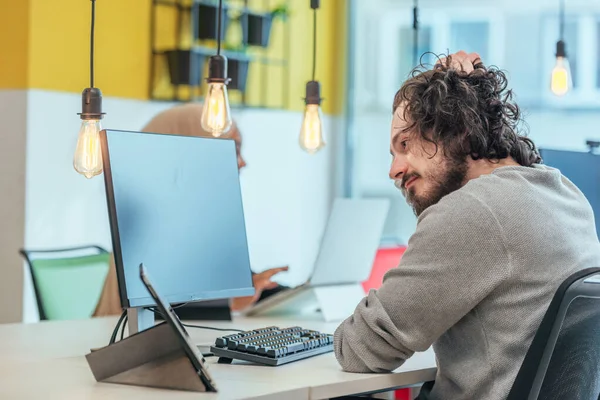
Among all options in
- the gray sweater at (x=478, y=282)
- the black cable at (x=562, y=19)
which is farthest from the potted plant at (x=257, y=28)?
the gray sweater at (x=478, y=282)

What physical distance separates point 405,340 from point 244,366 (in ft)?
1.17

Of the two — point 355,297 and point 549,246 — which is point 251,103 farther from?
point 549,246

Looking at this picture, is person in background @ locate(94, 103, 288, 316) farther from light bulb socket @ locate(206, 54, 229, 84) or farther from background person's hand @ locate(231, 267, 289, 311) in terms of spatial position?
light bulb socket @ locate(206, 54, 229, 84)

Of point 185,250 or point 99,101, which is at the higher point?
point 99,101

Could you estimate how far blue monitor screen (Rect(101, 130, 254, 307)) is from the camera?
1817 millimetres

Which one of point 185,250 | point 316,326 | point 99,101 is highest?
point 99,101

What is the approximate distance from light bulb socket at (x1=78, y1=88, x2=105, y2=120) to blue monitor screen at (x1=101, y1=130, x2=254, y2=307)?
0.81ft

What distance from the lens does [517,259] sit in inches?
65.0

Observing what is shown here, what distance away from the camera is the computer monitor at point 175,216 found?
71.5 inches

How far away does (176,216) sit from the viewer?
1.96 m

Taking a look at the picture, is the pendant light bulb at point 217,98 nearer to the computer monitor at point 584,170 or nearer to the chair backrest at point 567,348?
the computer monitor at point 584,170

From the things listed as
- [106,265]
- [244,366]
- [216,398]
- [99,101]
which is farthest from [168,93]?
[216,398]

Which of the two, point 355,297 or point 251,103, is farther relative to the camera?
point 251,103

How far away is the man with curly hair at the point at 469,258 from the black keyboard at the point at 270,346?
14 cm
